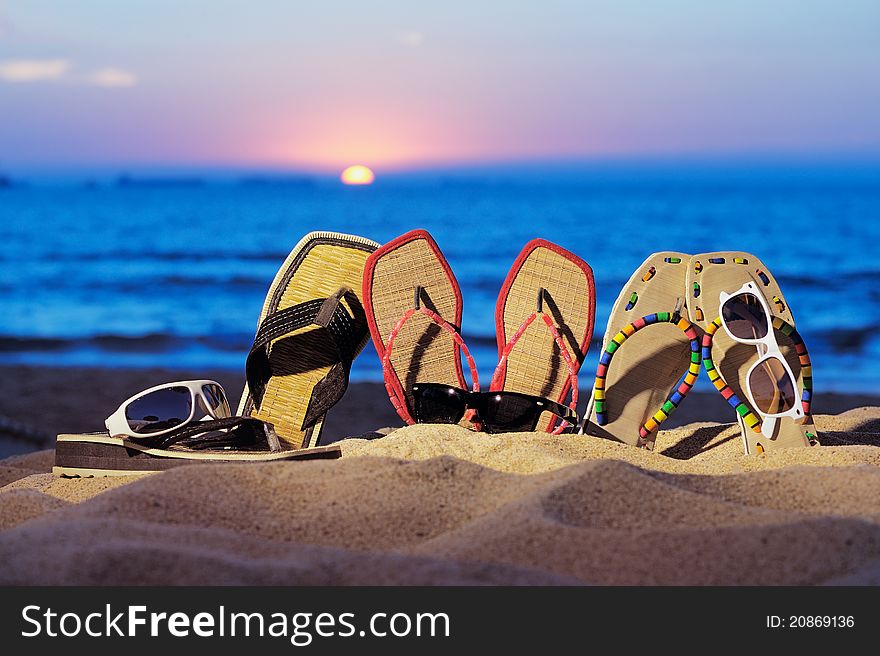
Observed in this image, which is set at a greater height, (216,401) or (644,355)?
(644,355)

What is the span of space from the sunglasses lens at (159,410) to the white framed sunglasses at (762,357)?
6.13 feet

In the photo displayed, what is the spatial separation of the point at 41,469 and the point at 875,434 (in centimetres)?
328

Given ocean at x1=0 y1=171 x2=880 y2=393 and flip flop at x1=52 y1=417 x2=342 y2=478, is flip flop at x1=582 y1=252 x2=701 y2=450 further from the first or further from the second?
ocean at x1=0 y1=171 x2=880 y2=393

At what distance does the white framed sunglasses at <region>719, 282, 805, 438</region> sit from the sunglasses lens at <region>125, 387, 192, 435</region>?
187 cm

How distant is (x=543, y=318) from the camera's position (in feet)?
11.0

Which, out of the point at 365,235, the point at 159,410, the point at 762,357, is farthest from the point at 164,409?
the point at 365,235

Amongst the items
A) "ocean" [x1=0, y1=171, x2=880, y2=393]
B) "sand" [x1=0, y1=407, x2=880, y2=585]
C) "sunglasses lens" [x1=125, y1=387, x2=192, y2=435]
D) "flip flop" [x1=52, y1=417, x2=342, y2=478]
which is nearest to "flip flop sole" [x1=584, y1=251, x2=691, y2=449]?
"sand" [x1=0, y1=407, x2=880, y2=585]

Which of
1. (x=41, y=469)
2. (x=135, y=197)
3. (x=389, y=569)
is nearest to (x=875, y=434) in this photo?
(x=389, y=569)

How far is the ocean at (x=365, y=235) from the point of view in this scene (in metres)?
10.1

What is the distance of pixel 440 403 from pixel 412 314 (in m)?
0.38

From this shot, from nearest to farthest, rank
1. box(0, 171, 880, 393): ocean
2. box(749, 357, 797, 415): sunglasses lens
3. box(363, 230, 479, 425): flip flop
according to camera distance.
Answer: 1. box(749, 357, 797, 415): sunglasses lens
2. box(363, 230, 479, 425): flip flop
3. box(0, 171, 880, 393): ocean

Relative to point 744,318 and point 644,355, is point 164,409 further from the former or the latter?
point 744,318

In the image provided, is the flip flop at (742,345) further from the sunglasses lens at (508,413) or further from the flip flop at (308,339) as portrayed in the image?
the flip flop at (308,339)

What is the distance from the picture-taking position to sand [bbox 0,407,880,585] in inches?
66.8
